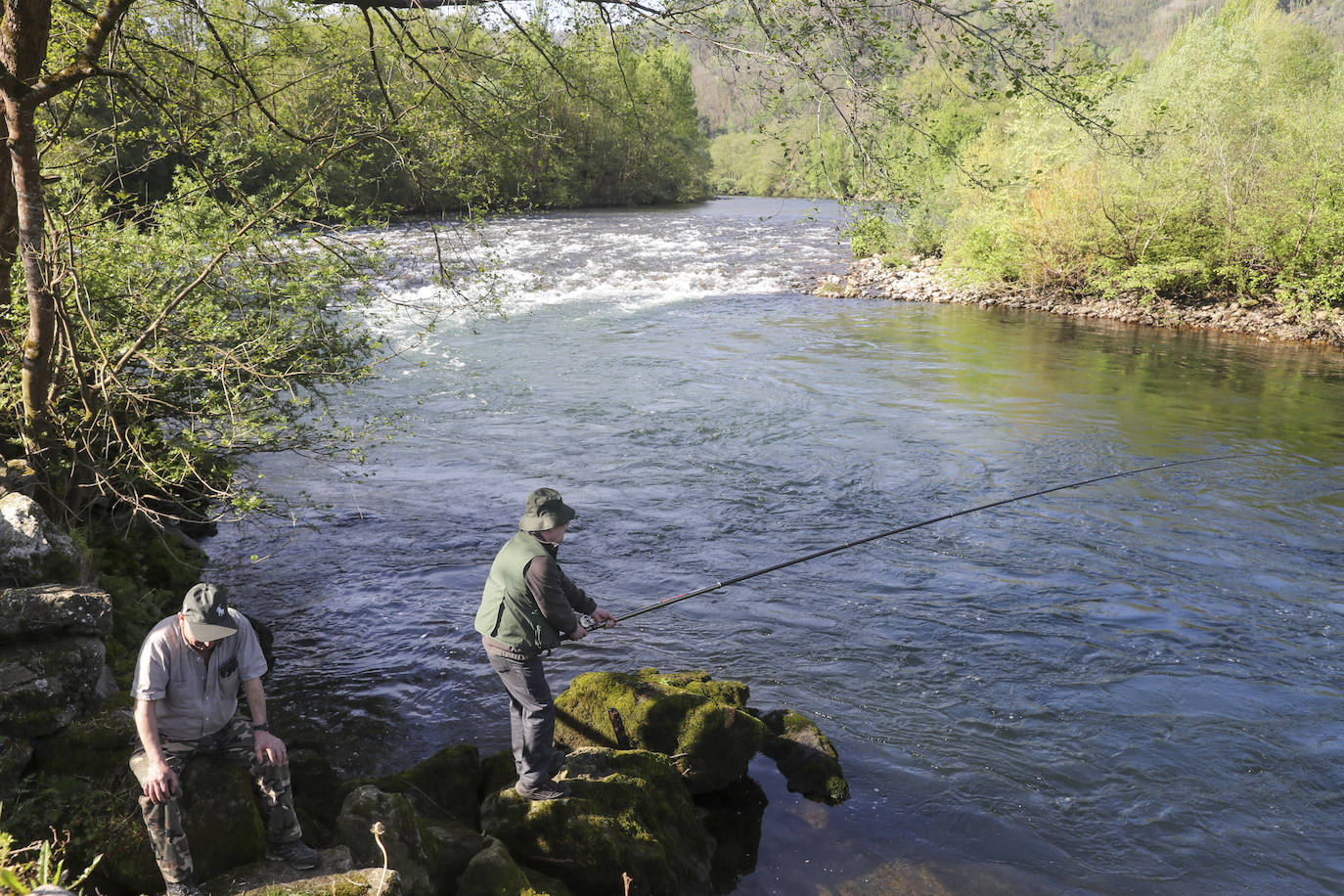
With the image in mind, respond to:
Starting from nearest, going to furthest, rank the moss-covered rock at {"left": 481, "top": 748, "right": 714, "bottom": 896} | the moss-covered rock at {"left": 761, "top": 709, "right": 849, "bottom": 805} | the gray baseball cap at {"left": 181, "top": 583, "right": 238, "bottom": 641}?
the gray baseball cap at {"left": 181, "top": 583, "right": 238, "bottom": 641}, the moss-covered rock at {"left": 481, "top": 748, "right": 714, "bottom": 896}, the moss-covered rock at {"left": 761, "top": 709, "right": 849, "bottom": 805}

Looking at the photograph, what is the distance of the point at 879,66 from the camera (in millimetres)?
6480

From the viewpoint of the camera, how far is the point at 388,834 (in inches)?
178

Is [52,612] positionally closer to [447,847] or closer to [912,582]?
[447,847]

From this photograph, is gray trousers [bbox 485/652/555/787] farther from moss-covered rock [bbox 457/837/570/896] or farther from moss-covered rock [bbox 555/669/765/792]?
moss-covered rock [bbox 555/669/765/792]

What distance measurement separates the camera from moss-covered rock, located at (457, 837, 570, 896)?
4.54 meters

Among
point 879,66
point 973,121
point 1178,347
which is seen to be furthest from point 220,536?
point 973,121

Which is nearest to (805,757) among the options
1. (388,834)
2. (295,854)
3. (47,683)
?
(388,834)

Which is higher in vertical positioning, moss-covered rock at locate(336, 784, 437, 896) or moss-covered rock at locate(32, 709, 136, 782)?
moss-covered rock at locate(32, 709, 136, 782)

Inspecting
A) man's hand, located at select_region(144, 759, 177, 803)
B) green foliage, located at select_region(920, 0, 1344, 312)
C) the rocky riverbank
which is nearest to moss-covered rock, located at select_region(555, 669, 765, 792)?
man's hand, located at select_region(144, 759, 177, 803)

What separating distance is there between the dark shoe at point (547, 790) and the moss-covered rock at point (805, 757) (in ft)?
5.77

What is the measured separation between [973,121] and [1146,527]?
44.4 meters

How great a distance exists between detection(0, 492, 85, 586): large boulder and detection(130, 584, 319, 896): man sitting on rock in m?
2.11

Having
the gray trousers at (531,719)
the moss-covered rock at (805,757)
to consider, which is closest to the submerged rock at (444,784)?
the gray trousers at (531,719)

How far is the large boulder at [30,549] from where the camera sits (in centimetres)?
574
